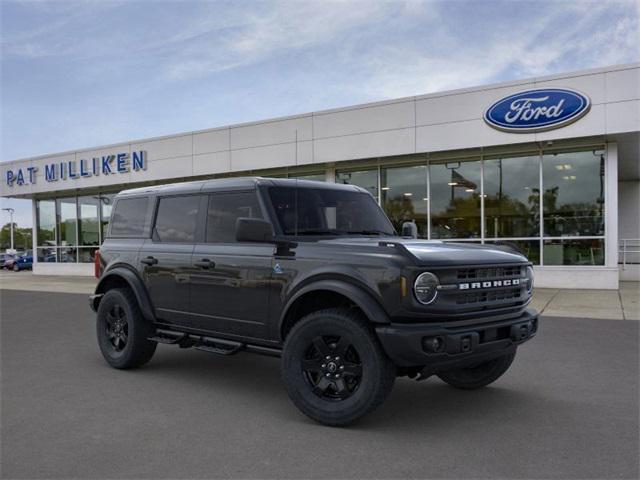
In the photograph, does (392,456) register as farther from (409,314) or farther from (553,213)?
(553,213)

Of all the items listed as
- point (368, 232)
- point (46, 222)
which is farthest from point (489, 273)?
point (46, 222)

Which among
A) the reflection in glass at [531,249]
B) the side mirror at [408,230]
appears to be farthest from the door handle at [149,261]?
the reflection in glass at [531,249]

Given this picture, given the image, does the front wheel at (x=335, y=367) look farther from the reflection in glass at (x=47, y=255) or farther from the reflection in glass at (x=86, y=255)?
the reflection in glass at (x=47, y=255)

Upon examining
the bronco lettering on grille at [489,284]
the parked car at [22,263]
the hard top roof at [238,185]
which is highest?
the hard top roof at [238,185]

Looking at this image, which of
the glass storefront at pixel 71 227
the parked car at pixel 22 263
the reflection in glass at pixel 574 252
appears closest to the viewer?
the reflection in glass at pixel 574 252

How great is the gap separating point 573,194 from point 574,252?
1.54m

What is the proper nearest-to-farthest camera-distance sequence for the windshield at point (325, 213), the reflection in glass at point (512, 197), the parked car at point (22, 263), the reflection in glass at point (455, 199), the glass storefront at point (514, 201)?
the windshield at point (325, 213), the glass storefront at point (514, 201), the reflection in glass at point (512, 197), the reflection in glass at point (455, 199), the parked car at point (22, 263)

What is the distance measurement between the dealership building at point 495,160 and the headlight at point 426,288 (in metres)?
8.35

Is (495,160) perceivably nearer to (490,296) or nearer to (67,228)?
(490,296)

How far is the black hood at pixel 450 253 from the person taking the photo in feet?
13.6

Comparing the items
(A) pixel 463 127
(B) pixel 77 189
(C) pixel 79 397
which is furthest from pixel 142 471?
(B) pixel 77 189

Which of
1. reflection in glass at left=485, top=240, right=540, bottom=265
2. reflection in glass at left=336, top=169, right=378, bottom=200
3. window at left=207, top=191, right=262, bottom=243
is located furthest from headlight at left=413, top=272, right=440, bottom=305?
reflection in glass at left=336, top=169, right=378, bottom=200

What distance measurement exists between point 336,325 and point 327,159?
13.6m

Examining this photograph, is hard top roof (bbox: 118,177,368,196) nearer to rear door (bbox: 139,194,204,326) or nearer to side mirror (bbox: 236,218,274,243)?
rear door (bbox: 139,194,204,326)
